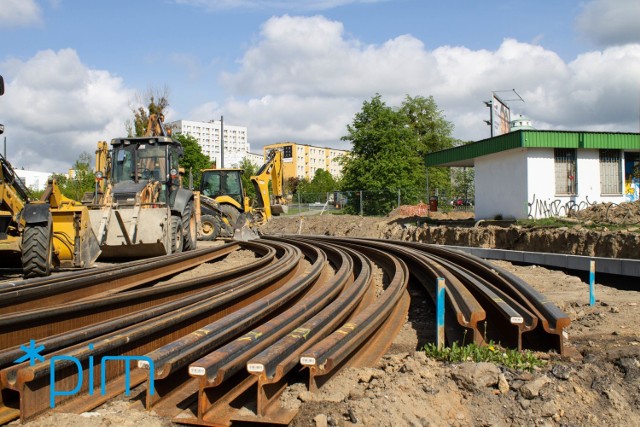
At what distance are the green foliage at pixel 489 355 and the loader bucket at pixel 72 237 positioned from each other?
23.6 ft

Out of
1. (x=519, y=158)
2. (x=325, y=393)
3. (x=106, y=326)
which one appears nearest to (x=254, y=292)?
(x=106, y=326)

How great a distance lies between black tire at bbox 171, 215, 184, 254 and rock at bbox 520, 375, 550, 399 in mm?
10315

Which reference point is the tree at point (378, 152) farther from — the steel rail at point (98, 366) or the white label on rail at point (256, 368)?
the white label on rail at point (256, 368)

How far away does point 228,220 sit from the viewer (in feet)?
71.0

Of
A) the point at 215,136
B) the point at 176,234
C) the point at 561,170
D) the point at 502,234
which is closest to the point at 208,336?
the point at 176,234

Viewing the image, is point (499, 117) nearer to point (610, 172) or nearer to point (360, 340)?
point (610, 172)

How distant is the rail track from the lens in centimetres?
437

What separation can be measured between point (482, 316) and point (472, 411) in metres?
1.70

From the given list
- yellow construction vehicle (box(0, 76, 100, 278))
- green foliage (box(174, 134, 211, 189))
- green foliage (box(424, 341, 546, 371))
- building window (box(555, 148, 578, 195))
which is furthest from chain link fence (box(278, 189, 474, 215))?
green foliage (box(424, 341, 546, 371))

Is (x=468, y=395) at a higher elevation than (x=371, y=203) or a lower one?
lower

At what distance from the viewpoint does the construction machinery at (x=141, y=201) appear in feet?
41.9

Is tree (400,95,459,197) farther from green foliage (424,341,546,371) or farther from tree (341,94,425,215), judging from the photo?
green foliage (424,341,546,371)

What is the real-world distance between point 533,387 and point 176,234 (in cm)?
1072

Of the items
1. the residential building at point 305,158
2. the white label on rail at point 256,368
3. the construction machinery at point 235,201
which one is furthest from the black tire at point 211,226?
the residential building at point 305,158
